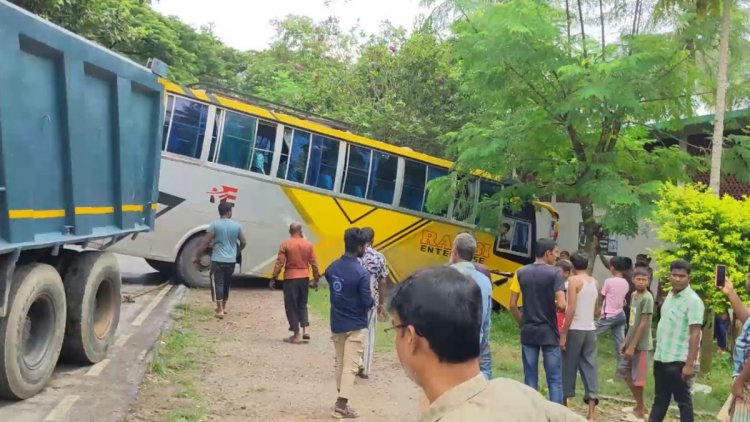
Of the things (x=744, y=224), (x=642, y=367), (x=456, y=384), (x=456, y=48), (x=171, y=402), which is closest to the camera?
(x=456, y=384)

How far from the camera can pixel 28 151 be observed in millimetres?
5656

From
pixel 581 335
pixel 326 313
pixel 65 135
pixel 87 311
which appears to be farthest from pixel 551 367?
pixel 326 313

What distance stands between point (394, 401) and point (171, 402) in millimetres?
2170

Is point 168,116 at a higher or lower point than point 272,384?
higher

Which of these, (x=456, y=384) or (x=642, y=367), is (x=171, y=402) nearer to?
(x=642, y=367)

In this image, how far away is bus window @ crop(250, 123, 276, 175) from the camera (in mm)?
14164

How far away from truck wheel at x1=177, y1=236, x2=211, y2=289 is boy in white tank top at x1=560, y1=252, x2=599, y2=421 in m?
8.02

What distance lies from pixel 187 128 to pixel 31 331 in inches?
296

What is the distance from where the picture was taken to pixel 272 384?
26.0 ft

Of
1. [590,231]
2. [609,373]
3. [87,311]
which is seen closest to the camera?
[87,311]

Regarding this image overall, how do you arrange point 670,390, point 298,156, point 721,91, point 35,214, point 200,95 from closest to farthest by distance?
point 35,214, point 670,390, point 721,91, point 200,95, point 298,156

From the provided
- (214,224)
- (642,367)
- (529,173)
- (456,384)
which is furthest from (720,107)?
(456,384)

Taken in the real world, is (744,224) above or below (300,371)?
above

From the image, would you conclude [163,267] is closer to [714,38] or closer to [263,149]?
[263,149]
